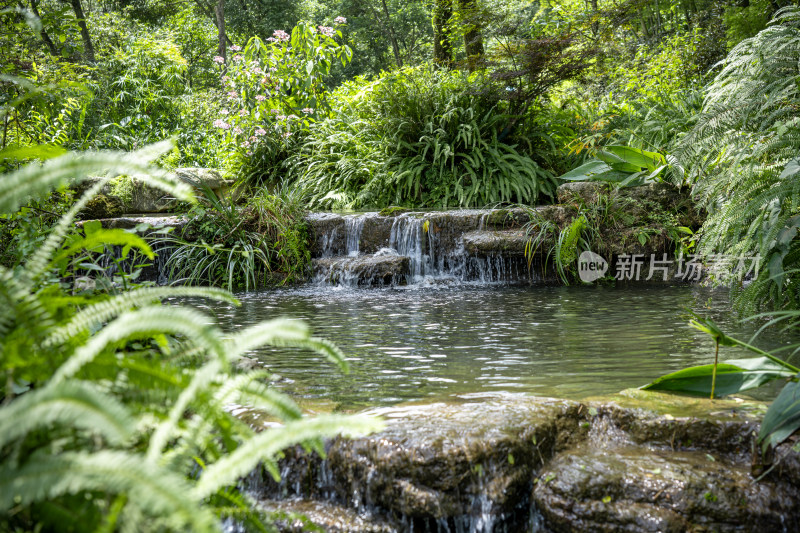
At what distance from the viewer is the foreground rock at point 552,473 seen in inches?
76.7

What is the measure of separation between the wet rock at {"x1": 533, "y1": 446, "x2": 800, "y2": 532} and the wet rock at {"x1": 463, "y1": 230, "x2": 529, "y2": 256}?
4.63m

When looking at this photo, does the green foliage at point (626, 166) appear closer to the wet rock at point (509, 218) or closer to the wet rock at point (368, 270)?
the wet rock at point (509, 218)

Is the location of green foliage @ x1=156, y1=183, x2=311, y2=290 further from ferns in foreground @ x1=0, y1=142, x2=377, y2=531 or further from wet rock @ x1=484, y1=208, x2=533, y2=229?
ferns in foreground @ x1=0, y1=142, x2=377, y2=531

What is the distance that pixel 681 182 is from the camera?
6379 millimetres

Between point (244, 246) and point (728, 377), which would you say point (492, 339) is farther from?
point (244, 246)

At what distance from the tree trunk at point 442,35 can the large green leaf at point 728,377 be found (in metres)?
9.45

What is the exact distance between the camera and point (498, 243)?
6703mm

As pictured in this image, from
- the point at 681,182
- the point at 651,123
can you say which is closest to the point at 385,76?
the point at 651,123

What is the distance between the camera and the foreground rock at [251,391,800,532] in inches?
76.7

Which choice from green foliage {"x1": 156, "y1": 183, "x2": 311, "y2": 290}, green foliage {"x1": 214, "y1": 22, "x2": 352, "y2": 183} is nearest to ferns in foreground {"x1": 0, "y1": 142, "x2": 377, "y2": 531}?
green foliage {"x1": 156, "y1": 183, "x2": 311, "y2": 290}

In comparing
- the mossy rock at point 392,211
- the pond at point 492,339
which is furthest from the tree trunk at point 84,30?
the pond at point 492,339

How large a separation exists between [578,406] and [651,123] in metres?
6.18

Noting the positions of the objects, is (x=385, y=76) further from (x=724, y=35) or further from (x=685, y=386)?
(x=685, y=386)

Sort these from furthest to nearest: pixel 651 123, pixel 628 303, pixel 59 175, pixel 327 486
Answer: pixel 651 123, pixel 628 303, pixel 327 486, pixel 59 175
